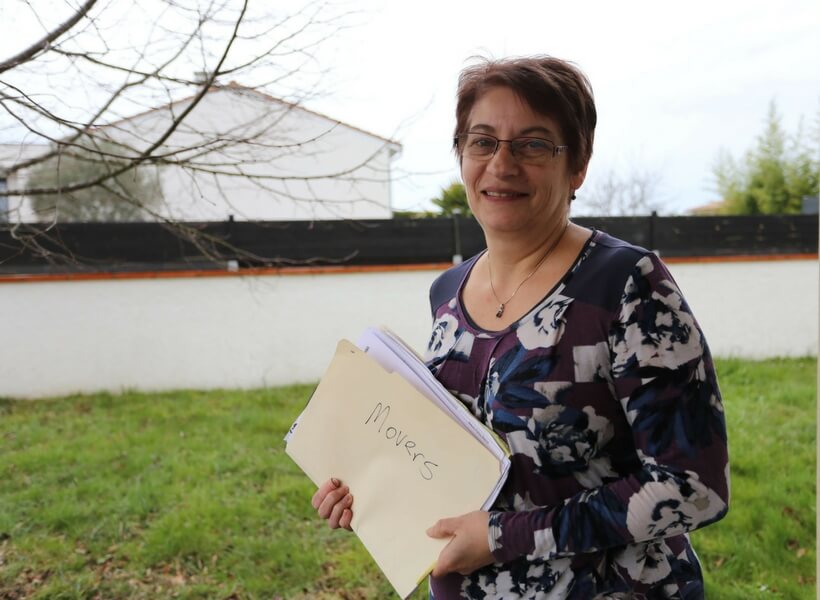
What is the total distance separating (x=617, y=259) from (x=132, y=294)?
6.23m

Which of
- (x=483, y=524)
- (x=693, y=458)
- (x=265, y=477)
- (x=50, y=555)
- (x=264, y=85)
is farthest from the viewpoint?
(x=265, y=477)

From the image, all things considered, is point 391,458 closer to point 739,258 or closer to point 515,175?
point 515,175

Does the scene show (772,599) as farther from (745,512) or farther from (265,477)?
(265,477)

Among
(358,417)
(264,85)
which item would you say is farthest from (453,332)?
(264,85)

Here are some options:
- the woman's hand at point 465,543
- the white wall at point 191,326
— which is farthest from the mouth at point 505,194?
the white wall at point 191,326

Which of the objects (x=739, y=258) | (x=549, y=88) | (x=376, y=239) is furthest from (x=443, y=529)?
(x=739, y=258)

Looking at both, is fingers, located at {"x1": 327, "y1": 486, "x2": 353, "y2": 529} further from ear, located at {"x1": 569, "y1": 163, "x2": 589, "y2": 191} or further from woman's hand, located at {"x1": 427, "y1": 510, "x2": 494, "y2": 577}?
ear, located at {"x1": 569, "y1": 163, "x2": 589, "y2": 191}

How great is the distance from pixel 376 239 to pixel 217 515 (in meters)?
3.94

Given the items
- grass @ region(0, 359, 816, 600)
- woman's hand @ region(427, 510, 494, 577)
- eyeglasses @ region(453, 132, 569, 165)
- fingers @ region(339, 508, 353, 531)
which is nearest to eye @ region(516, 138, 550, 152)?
eyeglasses @ region(453, 132, 569, 165)

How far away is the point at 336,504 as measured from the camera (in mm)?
1098

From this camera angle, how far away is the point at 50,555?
9.29ft

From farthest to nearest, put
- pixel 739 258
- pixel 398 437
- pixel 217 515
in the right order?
1. pixel 739 258
2. pixel 217 515
3. pixel 398 437

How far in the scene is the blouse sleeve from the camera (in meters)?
0.81

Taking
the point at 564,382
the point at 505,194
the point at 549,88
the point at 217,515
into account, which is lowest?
the point at 217,515
